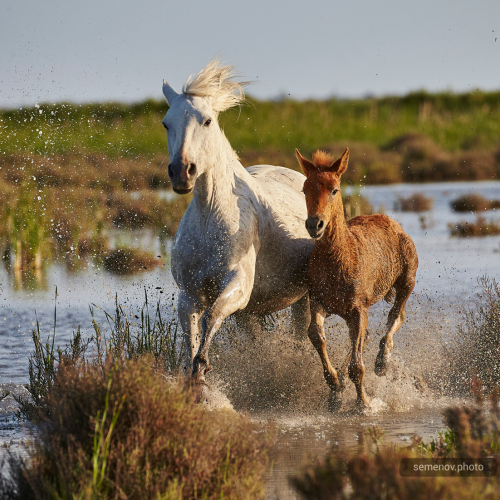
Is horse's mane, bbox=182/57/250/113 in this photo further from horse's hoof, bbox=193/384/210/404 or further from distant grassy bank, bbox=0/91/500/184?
distant grassy bank, bbox=0/91/500/184

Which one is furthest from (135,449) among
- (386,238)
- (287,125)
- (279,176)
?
(287,125)

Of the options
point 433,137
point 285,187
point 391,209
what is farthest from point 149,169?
point 285,187

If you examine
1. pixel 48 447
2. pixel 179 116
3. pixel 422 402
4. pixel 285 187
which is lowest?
pixel 422 402

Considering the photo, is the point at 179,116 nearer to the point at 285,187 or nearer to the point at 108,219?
the point at 285,187

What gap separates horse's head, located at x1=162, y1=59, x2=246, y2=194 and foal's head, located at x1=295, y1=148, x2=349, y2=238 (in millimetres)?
747

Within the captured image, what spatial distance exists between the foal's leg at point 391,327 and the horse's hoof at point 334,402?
79cm

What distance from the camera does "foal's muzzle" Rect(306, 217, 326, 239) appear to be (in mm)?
5422

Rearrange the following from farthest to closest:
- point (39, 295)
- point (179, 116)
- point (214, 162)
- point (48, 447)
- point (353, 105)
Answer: point (353, 105)
point (39, 295)
point (214, 162)
point (179, 116)
point (48, 447)

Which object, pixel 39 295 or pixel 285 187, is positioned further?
pixel 39 295

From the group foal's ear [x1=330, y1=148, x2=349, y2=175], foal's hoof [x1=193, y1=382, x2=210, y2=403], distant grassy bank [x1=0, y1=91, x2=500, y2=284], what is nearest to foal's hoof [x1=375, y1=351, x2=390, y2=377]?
foal's hoof [x1=193, y1=382, x2=210, y2=403]

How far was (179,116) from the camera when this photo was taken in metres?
5.27

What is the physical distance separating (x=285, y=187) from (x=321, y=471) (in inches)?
160

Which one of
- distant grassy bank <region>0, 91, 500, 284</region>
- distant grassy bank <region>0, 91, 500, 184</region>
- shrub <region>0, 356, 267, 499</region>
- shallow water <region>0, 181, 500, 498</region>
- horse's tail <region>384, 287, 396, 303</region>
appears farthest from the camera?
distant grassy bank <region>0, 91, 500, 184</region>

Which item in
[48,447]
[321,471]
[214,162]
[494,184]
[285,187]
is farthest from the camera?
[494,184]
